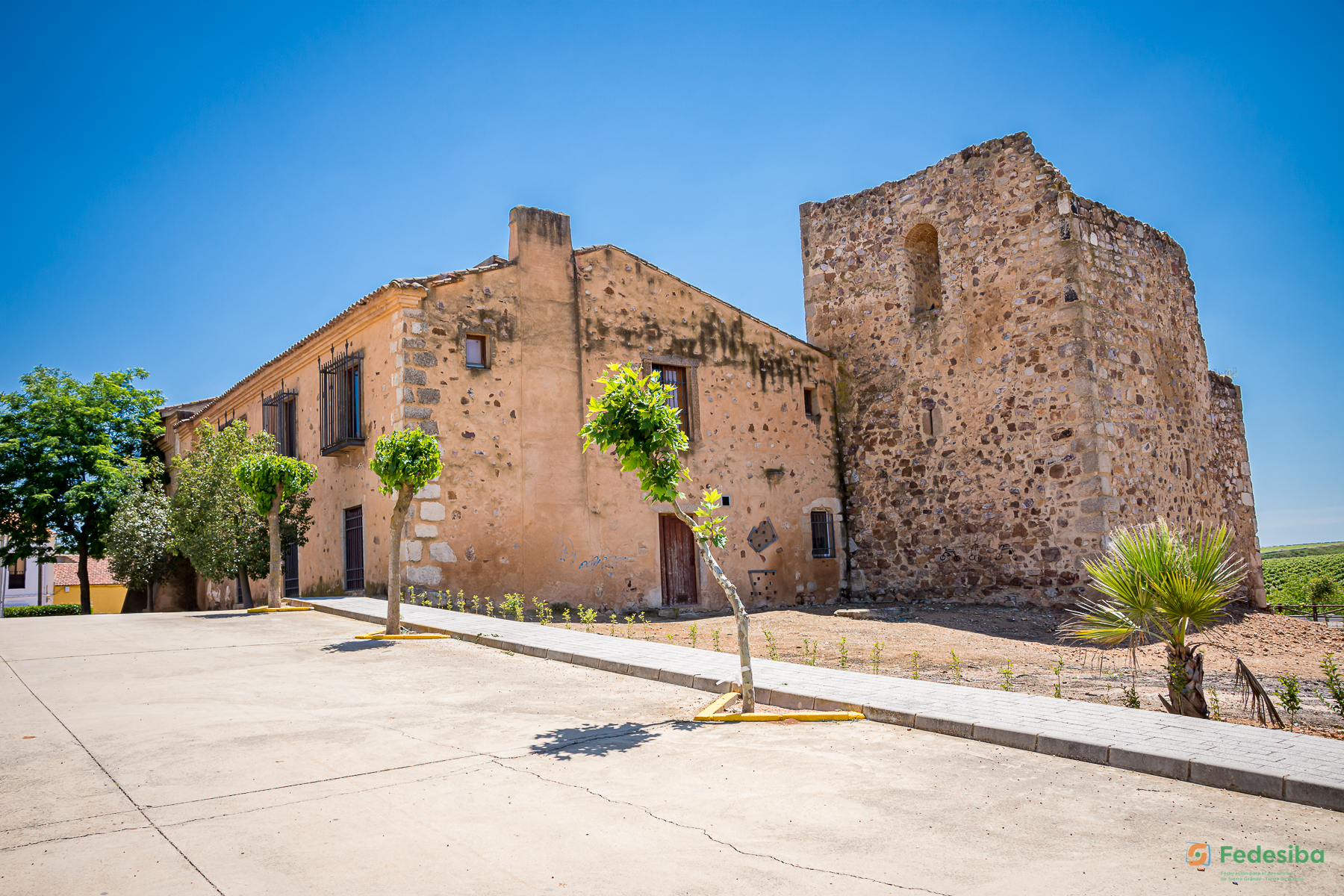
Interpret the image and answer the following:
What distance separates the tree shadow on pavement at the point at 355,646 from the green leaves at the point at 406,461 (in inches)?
75.5

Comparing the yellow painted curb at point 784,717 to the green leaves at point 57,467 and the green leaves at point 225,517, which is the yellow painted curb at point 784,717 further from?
the green leaves at point 57,467

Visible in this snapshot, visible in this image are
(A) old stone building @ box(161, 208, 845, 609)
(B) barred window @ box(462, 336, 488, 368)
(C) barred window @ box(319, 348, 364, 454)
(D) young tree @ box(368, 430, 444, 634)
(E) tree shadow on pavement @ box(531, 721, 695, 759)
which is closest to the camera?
(E) tree shadow on pavement @ box(531, 721, 695, 759)

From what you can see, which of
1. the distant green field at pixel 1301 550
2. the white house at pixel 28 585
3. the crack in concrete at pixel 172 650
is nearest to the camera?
the crack in concrete at pixel 172 650

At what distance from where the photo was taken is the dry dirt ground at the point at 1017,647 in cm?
819

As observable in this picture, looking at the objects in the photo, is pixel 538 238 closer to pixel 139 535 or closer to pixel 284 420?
pixel 284 420

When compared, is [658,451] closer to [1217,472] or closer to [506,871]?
[506,871]

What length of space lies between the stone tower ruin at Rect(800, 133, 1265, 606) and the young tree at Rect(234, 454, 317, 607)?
36.4 feet

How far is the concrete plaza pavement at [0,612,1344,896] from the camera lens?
3.52 metres

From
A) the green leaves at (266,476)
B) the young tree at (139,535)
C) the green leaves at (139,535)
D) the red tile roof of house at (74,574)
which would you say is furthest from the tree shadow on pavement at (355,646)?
the red tile roof of house at (74,574)

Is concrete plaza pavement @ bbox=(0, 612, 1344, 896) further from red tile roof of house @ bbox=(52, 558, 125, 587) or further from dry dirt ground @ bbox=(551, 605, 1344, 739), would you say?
red tile roof of house @ bbox=(52, 558, 125, 587)

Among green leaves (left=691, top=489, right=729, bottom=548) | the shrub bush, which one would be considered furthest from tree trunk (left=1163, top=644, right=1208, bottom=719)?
the shrub bush

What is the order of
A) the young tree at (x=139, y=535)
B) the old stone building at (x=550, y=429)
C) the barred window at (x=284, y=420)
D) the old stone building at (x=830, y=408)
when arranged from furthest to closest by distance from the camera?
the young tree at (x=139, y=535), the barred window at (x=284, y=420), the old stone building at (x=830, y=408), the old stone building at (x=550, y=429)

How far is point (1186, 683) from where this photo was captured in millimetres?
6367

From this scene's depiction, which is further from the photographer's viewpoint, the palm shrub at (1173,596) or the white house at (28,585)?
the white house at (28,585)
